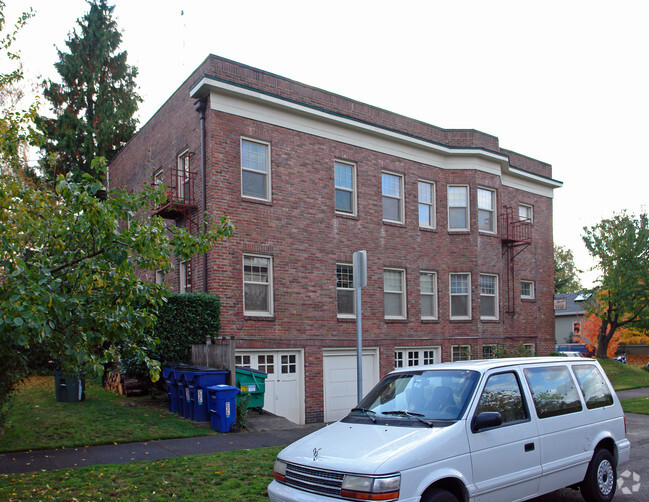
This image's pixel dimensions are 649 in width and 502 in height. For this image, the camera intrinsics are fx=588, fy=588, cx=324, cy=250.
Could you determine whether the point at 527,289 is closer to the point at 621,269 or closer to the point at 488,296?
the point at 488,296

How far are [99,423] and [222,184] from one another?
6.66 metres

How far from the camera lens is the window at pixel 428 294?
20.0 m

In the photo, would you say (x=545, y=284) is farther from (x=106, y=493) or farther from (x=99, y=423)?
(x=106, y=493)

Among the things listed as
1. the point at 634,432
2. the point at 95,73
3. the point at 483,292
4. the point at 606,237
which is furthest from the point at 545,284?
the point at 95,73

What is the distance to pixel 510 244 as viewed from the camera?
887 inches

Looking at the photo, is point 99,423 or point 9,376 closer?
point 9,376

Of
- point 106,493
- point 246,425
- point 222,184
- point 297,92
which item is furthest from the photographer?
point 297,92

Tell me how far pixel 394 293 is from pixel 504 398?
13015mm

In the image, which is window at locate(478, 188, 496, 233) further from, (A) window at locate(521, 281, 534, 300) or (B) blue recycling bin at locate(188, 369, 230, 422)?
(B) blue recycling bin at locate(188, 369, 230, 422)

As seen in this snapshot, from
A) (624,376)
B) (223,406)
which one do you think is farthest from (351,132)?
(624,376)

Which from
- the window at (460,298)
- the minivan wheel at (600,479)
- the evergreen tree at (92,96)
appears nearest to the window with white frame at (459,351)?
the window at (460,298)

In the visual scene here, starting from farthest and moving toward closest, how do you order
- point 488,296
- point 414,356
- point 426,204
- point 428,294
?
point 488,296 < point 426,204 < point 428,294 < point 414,356

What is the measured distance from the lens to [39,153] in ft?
106

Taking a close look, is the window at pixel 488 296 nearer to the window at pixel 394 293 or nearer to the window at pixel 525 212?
the window at pixel 525 212
